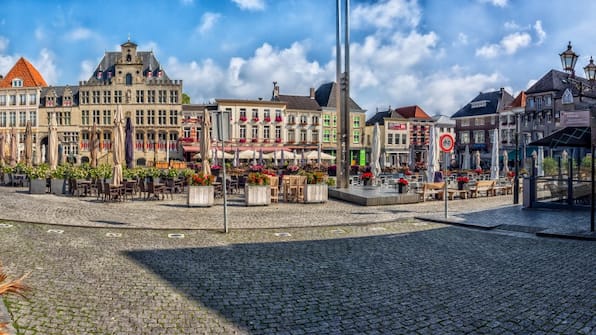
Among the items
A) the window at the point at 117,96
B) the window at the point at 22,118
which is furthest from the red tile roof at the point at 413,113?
the window at the point at 22,118

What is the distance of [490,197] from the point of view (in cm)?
2139

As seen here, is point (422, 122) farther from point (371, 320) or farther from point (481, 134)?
point (371, 320)

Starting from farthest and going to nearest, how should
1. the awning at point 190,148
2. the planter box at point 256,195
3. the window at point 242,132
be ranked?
the window at point 242,132 → the awning at point 190,148 → the planter box at point 256,195

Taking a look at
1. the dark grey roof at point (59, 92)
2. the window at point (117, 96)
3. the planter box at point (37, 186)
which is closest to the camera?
the planter box at point (37, 186)

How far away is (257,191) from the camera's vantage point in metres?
16.9

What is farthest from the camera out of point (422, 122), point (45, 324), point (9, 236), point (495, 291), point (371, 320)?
point (422, 122)

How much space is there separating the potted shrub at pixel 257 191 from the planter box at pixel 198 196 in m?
1.45

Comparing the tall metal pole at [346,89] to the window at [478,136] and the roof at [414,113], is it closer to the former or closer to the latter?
the roof at [414,113]

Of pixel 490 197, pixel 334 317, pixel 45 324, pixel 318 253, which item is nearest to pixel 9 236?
pixel 45 324

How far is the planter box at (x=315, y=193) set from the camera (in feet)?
59.5

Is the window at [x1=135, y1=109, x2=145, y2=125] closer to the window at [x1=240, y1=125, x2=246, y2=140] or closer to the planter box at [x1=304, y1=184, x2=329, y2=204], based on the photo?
the window at [x1=240, y1=125, x2=246, y2=140]

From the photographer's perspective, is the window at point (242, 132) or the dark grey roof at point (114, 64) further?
the dark grey roof at point (114, 64)

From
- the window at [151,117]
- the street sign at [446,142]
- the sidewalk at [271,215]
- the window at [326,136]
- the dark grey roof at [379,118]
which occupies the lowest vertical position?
the sidewalk at [271,215]

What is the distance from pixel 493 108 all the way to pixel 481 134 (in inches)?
182
